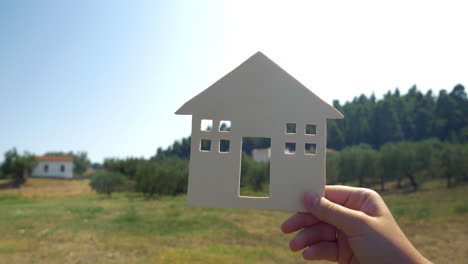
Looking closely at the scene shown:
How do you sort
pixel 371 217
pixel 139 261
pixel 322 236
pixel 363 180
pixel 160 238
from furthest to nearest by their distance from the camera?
pixel 363 180, pixel 160 238, pixel 139 261, pixel 322 236, pixel 371 217

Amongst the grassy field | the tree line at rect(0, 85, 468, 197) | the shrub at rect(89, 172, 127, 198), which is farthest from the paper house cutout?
the shrub at rect(89, 172, 127, 198)

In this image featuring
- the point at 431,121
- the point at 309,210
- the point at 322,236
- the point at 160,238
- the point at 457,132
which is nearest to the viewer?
the point at 309,210

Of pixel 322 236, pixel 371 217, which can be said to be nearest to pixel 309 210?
pixel 371 217

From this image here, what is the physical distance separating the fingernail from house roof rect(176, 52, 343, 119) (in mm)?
834

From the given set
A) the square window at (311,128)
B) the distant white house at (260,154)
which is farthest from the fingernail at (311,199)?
the distant white house at (260,154)

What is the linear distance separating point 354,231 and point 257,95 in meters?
1.66

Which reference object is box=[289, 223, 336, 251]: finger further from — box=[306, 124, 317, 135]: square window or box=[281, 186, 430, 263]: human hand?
box=[306, 124, 317, 135]: square window

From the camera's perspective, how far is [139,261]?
1198 cm

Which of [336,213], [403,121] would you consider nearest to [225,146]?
[336,213]

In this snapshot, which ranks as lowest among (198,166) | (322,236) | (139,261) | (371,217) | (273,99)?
(139,261)

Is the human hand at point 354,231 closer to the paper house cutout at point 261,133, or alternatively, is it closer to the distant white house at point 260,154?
the paper house cutout at point 261,133

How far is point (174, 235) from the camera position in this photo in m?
15.9

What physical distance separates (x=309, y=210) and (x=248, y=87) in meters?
1.44

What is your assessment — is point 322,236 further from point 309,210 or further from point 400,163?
point 400,163
